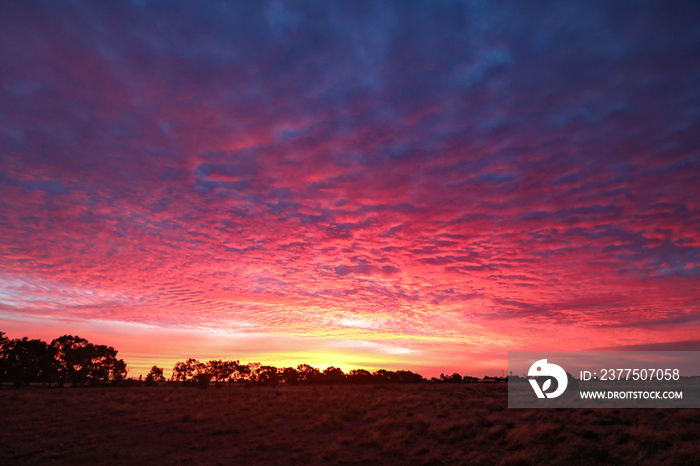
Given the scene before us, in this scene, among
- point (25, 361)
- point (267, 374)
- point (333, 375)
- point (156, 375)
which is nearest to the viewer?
point (25, 361)

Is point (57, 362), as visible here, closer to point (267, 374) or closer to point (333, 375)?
point (267, 374)

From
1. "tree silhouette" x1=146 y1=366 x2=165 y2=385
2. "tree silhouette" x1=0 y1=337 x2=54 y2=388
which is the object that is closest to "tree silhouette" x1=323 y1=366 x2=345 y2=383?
"tree silhouette" x1=146 y1=366 x2=165 y2=385

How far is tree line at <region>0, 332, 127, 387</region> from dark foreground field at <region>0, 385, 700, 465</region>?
44.0 m

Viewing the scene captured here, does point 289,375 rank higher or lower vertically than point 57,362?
lower

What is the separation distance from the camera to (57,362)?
222ft

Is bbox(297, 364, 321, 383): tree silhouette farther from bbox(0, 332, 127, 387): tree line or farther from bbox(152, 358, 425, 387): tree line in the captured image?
bbox(0, 332, 127, 387): tree line

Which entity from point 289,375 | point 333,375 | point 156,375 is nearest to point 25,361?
point 156,375

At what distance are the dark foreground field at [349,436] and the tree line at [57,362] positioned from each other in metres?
44.0

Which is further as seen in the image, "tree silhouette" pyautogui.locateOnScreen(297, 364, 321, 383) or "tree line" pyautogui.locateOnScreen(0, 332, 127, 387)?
"tree silhouette" pyautogui.locateOnScreen(297, 364, 321, 383)

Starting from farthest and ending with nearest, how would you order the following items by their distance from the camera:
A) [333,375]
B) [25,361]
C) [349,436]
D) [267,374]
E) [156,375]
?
→ [333,375] → [267,374] → [156,375] → [25,361] → [349,436]

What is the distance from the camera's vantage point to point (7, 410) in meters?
30.9

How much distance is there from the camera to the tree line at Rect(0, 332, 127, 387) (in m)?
63.7

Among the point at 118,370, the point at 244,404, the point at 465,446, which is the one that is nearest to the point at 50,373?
the point at 118,370

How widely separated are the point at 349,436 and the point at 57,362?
72.6 meters
